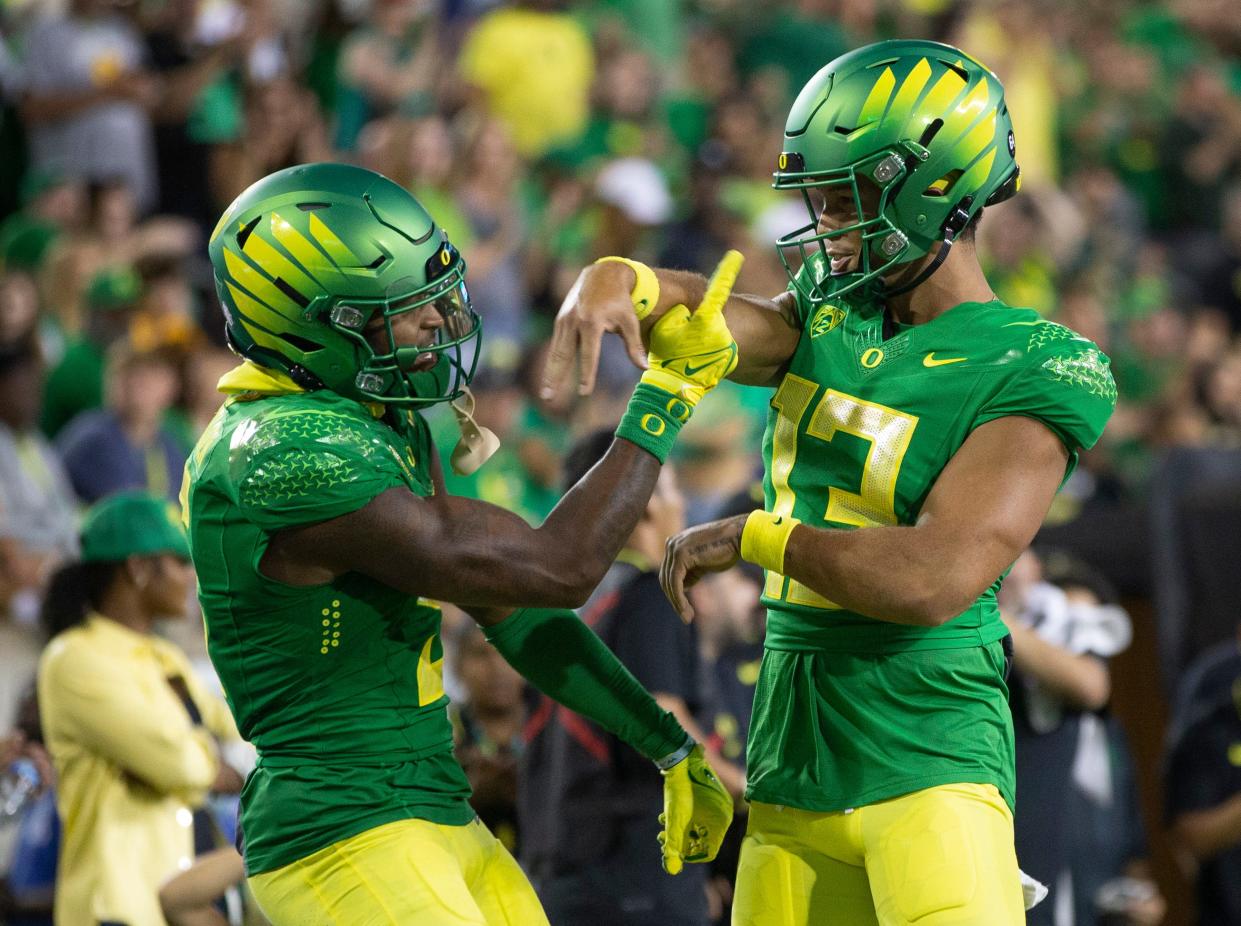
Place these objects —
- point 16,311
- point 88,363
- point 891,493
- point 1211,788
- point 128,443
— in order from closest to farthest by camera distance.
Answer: point 891,493 < point 1211,788 < point 128,443 < point 16,311 < point 88,363

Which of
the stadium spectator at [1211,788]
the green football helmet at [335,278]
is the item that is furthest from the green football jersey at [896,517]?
the stadium spectator at [1211,788]

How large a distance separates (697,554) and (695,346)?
380 mm

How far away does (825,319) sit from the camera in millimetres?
3486

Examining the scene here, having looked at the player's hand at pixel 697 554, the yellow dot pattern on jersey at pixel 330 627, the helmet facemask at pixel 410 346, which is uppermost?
the helmet facemask at pixel 410 346

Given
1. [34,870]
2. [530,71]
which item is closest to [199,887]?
[34,870]

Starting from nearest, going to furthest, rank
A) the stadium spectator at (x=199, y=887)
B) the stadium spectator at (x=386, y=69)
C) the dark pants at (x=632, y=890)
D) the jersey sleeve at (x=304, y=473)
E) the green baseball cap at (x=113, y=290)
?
the jersey sleeve at (x=304, y=473)
the dark pants at (x=632, y=890)
the stadium spectator at (x=199, y=887)
the green baseball cap at (x=113, y=290)
the stadium spectator at (x=386, y=69)

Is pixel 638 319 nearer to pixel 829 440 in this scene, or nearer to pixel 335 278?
pixel 829 440

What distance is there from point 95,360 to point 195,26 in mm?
2336

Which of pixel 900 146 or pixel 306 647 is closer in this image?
pixel 306 647

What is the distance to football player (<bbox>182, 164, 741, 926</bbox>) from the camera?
308 centimetres

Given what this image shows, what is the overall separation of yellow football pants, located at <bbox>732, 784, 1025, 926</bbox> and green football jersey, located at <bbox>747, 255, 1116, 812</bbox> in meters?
0.04

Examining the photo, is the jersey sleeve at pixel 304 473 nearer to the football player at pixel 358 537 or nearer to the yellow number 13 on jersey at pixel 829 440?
the football player at pixel 358 537

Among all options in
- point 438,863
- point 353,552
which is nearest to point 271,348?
point 353,552

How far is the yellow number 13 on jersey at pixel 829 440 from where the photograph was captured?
3264 mm
